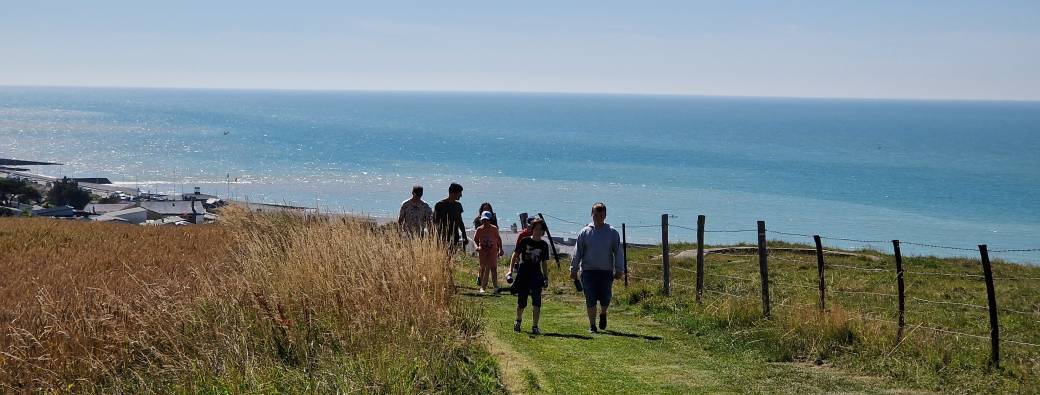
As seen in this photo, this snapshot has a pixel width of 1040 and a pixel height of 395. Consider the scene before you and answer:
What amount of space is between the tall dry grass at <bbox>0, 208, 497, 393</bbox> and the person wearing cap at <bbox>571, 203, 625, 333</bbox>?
5.86ft

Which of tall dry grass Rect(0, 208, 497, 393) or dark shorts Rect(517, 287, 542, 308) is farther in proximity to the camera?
dark shorts Rect(517, 287, 542, 308)

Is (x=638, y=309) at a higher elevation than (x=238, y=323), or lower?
lower

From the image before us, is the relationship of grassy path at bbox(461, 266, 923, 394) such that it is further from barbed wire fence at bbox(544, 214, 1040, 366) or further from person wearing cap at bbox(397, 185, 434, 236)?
person wearing cap at bbox(397, 185, 434, 236)

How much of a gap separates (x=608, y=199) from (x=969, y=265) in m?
63.1

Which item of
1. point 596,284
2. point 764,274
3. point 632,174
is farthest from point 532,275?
point 632,174

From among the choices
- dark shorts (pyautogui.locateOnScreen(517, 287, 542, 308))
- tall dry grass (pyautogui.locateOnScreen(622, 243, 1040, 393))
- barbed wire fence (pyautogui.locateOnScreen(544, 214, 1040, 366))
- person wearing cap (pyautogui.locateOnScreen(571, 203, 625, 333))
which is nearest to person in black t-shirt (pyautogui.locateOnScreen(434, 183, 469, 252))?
tall dry grass (pyautogui.locateOnScreen(622, 243, 1040, 393))

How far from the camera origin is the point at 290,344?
9.10 metres

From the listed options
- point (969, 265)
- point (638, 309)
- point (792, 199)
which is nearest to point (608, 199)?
point (792, 199)

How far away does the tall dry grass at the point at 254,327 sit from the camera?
27.1 ft

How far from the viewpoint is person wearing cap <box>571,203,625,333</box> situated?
12148 millimetres

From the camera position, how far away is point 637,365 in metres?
10.5

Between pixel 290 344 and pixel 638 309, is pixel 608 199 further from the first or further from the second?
pixel 290 344

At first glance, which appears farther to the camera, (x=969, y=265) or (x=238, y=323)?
(x=969, y=265)

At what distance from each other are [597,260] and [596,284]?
34cm
